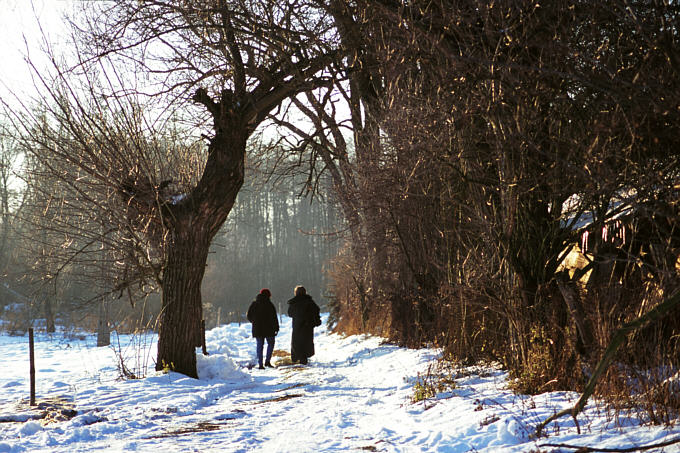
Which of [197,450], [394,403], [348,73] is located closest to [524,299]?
[394,403]

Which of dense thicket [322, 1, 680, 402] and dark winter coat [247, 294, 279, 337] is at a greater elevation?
dense thicket [322, 1, 680, 402]

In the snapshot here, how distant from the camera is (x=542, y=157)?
18.7 feet

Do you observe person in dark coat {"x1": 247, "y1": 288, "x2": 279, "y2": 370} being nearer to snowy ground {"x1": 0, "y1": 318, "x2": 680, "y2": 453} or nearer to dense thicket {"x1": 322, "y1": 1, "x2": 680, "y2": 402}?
snowy ground {"x1": 0, "y1": 318, "x2": 680, "y2": 453}

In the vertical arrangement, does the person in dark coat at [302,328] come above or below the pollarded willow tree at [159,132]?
below

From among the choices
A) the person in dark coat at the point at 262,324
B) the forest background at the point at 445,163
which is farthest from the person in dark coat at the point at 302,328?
the forest background at the point at 445,163

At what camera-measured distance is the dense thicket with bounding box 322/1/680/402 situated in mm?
4082

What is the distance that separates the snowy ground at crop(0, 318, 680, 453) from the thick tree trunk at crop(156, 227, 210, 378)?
1.33 ft

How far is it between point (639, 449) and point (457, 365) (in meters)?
4.74

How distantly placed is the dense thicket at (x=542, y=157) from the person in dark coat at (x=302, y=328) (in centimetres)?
405

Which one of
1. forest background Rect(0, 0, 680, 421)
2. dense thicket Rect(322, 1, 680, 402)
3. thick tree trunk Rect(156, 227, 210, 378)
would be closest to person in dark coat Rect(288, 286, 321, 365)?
forest background Rect(0, 0, 680, 421)

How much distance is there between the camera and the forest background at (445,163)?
4.45 metres

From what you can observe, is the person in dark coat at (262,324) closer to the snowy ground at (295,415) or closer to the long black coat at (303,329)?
the long black coat at (303,329)

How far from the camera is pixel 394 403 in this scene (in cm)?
668

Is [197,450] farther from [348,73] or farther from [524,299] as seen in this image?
[348,73]
